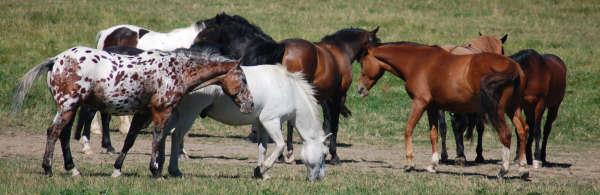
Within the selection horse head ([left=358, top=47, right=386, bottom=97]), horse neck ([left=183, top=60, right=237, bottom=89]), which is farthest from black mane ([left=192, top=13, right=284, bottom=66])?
horse neck ([left=183, top=60, right=237, bottom=89])

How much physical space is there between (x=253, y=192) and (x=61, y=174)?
99.3 inches

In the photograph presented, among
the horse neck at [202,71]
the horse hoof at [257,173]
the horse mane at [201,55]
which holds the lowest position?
the horse hoof at [257,173]

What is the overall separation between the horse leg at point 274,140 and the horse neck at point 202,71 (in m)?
Result: 0.90

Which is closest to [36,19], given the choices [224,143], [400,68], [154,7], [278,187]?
[154,7]

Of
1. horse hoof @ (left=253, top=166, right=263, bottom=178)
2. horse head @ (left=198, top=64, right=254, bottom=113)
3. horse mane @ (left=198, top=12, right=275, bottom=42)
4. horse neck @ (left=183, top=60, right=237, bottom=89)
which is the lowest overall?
horse hoof @ (left=253, top=166, right=263, bottom=178)

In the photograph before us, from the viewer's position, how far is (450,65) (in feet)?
43.9

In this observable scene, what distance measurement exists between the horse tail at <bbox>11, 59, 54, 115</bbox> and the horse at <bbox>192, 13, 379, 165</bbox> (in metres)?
3.73

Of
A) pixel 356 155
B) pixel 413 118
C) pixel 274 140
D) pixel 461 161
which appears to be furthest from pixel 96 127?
pixel 274 140

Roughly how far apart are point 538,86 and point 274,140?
5300 mm

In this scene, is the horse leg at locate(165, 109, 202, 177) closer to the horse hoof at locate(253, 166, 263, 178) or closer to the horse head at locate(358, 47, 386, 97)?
the horse hoof at locate(253, 166, 263, 178)

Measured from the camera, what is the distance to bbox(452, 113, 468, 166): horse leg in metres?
15.3

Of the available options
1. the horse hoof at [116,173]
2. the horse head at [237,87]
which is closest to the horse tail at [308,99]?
the horse head at [237,87]

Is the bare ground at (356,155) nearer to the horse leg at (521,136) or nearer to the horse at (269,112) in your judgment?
the horse leg at (521,136)

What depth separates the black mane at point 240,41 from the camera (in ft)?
46.7
